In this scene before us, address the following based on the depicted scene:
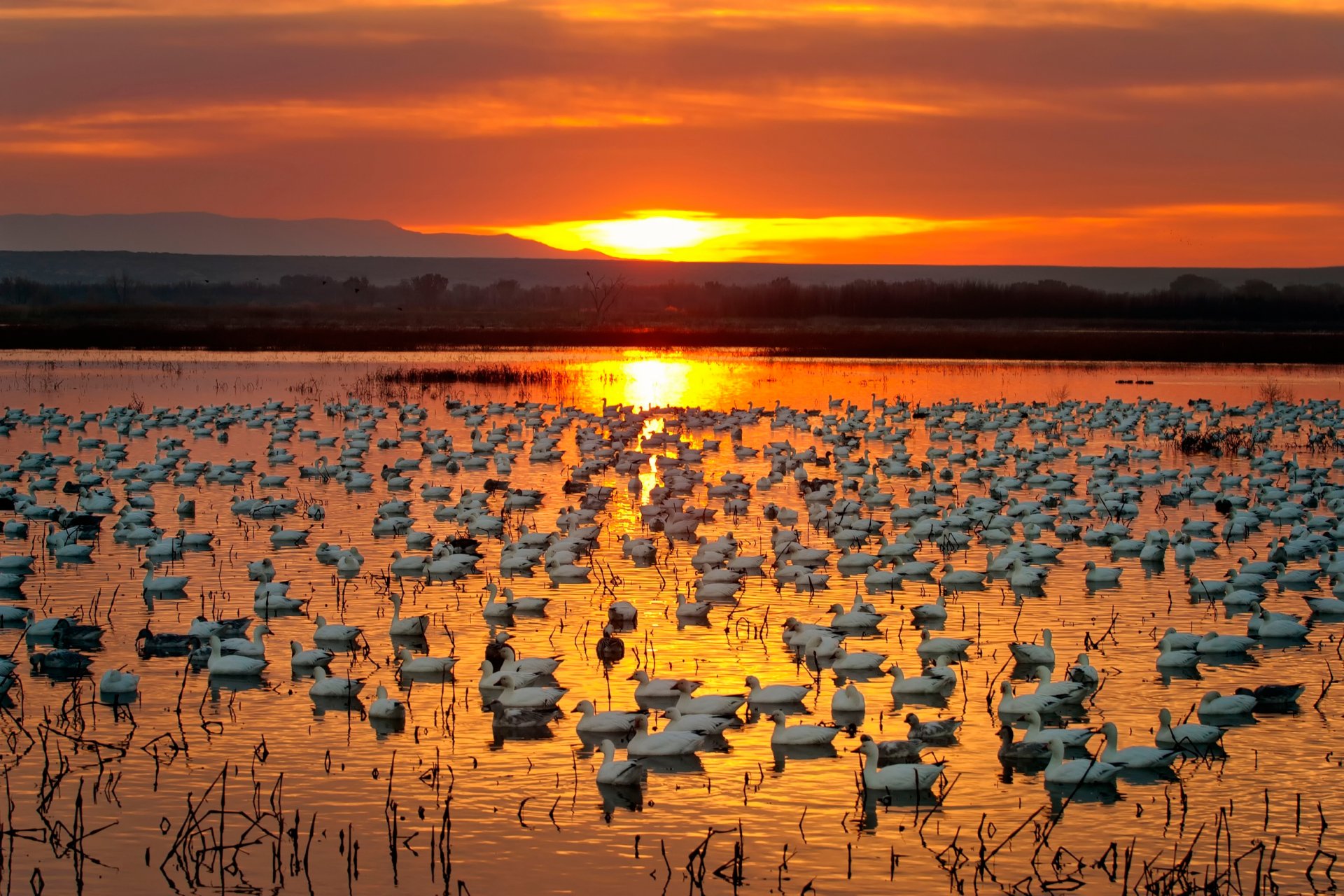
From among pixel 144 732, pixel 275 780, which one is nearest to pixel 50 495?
pixel 144 732

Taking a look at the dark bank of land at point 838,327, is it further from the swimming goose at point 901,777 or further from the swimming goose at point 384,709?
the swimming goose at point 901,777

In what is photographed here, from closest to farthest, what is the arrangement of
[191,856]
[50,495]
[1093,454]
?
[191,856], [50,495], [1093,454]

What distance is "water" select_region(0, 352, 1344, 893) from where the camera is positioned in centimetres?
952

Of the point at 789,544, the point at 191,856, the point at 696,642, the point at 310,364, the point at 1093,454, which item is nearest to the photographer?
the point at 191,856

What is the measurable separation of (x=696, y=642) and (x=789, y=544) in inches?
169

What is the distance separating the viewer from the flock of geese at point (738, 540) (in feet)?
40.8

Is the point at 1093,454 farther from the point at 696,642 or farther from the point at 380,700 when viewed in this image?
the point at 380,700

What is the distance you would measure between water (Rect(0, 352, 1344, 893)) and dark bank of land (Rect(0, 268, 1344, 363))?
45845mm

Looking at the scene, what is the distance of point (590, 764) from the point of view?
11.4m

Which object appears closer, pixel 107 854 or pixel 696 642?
pixel 107 854

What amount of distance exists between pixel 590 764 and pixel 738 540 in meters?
9.93

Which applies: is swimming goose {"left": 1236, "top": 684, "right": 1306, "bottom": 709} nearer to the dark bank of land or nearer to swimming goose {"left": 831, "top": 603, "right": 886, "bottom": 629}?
swimming goose {"left": 831, "top": 603, "right": 886, "bottom": 629}

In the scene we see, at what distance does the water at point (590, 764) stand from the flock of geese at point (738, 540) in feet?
0.67

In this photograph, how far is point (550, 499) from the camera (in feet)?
82.5
